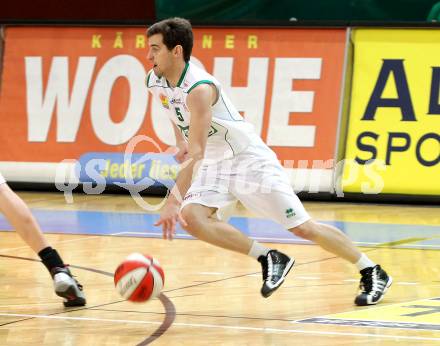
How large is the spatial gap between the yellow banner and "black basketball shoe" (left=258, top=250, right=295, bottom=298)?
561 centimetres

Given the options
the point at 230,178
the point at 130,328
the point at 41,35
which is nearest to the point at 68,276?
the point at 130,328

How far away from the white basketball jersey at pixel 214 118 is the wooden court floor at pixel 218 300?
3.57 feet

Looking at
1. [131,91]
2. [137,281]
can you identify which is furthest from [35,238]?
[131,91]

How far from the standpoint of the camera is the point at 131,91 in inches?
532

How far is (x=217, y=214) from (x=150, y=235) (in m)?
3.36

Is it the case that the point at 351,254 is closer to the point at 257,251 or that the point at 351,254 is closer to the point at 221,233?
the point at 257,251

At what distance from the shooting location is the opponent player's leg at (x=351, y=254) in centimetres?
701

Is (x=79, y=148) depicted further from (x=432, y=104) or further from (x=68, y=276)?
(x=68, y=276)

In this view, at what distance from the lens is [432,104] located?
40.9 ft

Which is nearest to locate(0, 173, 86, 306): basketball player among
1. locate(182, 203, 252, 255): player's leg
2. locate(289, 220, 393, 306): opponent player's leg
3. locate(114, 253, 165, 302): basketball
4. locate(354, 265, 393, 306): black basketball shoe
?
locate(114, 253, 165, 302): basketball

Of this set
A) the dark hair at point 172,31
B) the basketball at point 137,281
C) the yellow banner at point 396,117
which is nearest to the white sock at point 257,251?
the basketball at point 137,281

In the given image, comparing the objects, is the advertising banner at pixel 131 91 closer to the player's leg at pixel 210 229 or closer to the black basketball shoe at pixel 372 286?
the black basketball shoe at pixel 372 286

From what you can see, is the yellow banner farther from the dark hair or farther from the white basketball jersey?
the dark hair

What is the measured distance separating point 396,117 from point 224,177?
19.1 feet
